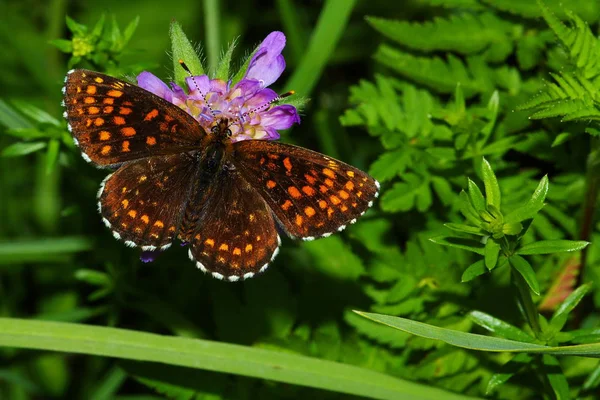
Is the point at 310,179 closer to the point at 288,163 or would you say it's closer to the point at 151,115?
the point at 288,163

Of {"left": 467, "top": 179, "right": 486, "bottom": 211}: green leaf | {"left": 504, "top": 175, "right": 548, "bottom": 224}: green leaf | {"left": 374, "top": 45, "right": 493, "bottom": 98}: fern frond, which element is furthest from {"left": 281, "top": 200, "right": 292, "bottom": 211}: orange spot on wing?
{"left": 374, "top": 45, "right": 493, "bottom": 98}: fern frond

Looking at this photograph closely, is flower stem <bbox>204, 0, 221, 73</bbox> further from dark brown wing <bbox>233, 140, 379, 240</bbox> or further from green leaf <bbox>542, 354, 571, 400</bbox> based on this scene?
green leaf <bbox>542, 354, 571, 400</bbox>

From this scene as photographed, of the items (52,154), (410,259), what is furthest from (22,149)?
(410,259)

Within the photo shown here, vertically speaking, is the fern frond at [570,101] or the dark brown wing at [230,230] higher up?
the fern frond at [570,101]

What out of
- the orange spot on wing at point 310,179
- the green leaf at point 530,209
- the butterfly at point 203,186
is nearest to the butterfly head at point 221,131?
the butterfly at point 203,186

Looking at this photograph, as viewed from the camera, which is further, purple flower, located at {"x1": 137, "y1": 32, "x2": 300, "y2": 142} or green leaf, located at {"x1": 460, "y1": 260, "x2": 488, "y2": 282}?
purple flower, located at {"x1": 137, "y1": 32, "x2": 300, "y2": 142}

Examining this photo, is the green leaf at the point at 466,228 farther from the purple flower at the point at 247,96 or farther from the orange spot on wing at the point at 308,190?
the purple flower at the point at 247,96
